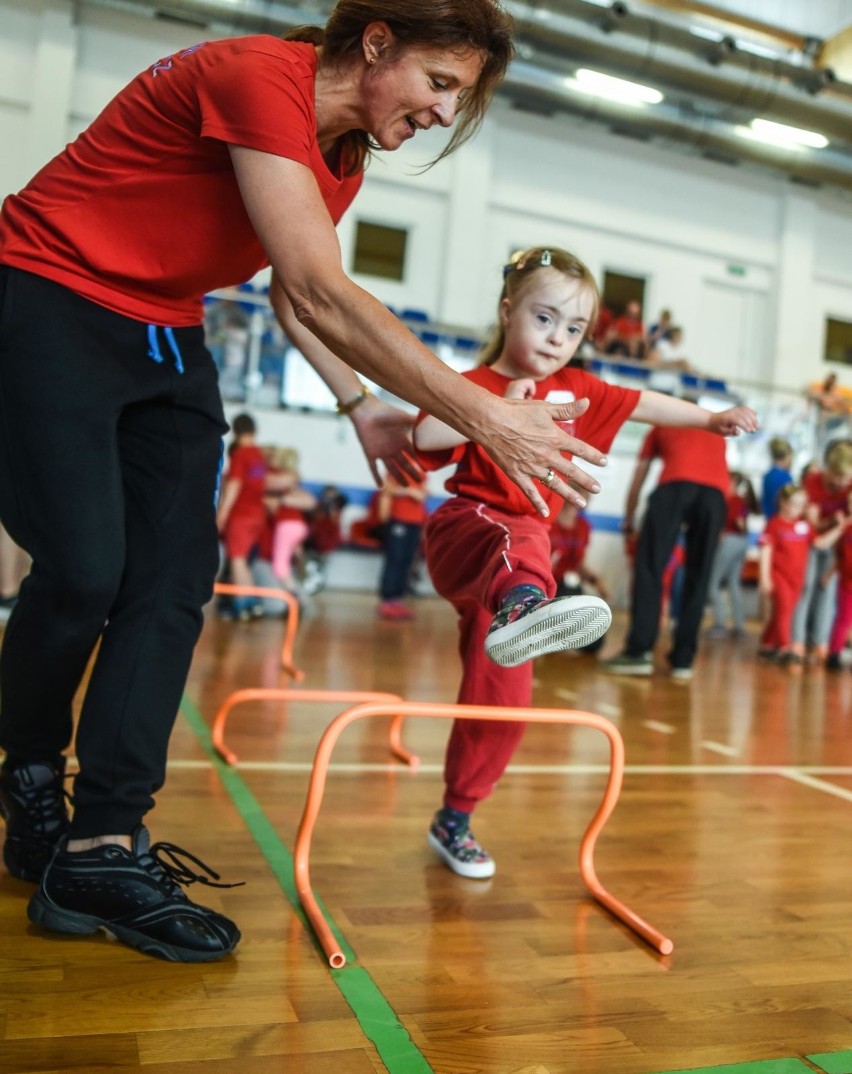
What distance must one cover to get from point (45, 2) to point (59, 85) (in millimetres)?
766

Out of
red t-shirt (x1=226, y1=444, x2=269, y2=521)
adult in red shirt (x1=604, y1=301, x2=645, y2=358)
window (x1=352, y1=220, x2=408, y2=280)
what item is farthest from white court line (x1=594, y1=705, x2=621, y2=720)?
window (x1=352, y1=220, x2=408, y2=280)

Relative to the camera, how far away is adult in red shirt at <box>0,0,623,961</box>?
52.7 inches

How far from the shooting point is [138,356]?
5.27 ft

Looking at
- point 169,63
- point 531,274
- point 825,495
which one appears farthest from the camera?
point 825,495

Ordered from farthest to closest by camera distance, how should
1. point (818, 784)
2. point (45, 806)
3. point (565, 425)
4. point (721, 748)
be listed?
point (721, 748), point (818, 784), point (565, 425), point (45, 806)

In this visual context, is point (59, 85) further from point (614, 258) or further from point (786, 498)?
point (786, 498)

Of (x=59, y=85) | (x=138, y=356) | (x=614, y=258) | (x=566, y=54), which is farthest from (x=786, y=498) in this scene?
(x=59, y=85)

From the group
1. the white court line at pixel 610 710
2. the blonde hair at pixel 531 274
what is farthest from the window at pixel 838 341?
the blonde hair at pixel 531 274

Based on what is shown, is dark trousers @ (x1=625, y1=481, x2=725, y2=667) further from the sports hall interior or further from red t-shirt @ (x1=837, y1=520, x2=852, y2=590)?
red t-shirt @ (x1=837, y1=520, x2=852, y2=590)

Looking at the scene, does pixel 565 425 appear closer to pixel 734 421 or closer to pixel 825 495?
pixel 734 421

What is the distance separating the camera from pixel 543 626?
166 centimetres

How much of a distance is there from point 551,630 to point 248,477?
5.52 m

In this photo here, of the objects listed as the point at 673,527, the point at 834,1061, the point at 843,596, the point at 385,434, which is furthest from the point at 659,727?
the point at 843,596

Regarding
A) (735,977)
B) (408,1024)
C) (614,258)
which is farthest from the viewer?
(614,258)
